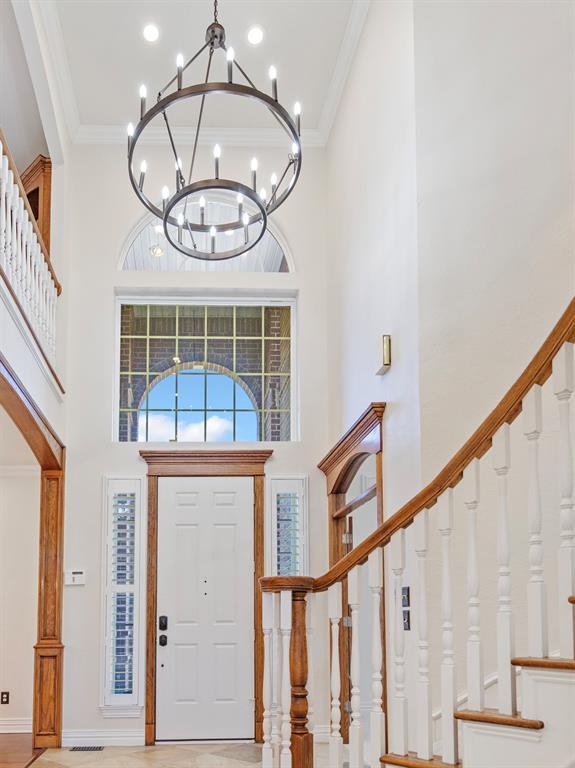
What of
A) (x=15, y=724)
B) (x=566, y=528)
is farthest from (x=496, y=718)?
(x=15, y=724)

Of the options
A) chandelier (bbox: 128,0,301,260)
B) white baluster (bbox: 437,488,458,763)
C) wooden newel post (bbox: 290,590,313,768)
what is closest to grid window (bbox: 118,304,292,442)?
chandelier (bbox: 128,0,301,260)

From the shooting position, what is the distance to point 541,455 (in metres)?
4.28

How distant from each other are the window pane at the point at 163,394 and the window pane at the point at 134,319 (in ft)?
1.54

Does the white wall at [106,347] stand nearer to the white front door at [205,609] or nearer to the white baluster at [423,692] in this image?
the white front door at [205,609]

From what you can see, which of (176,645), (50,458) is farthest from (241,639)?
(50,458)

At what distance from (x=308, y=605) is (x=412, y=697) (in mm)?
1055

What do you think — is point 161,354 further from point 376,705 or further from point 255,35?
point 376,705

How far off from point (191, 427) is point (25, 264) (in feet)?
8.96

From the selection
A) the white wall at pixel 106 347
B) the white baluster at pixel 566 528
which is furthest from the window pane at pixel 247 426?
the white baluster at pixel 566 528

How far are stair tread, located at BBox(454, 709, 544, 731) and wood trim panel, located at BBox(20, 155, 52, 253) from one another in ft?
20.0

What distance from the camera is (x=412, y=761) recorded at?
129 inches

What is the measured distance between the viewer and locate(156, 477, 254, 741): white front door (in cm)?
787

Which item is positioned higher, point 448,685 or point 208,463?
point 208,463

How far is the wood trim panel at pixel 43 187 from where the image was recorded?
809cm
